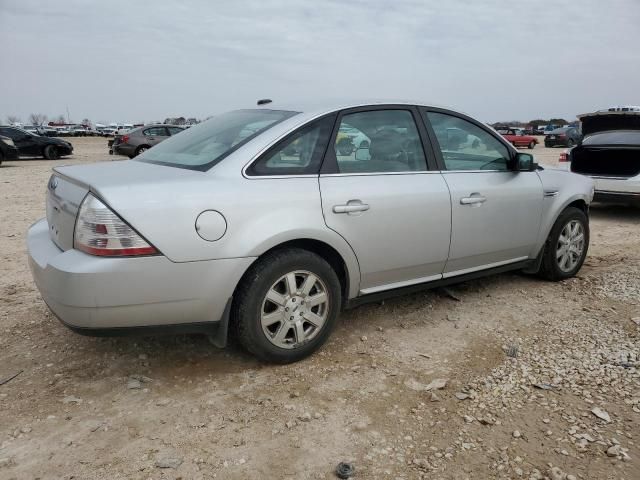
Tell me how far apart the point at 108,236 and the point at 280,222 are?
34.8 inches

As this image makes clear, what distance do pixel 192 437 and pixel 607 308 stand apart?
330cm

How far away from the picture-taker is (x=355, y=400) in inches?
109

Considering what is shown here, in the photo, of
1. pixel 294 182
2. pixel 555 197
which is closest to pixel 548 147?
pixel 555 197

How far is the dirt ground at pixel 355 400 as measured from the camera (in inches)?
90.4

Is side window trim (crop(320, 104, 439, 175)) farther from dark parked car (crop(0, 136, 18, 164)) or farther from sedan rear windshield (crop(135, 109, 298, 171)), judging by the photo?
dark parked car (crop(0, 136, 18, 164))

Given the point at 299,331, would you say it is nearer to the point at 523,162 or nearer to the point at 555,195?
the point at 523,162

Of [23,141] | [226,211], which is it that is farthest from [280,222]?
[23,141]

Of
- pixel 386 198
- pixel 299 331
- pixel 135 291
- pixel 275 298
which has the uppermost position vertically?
pixel 386 198

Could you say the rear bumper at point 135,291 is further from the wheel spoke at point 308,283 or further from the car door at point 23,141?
the car door at point 23,141

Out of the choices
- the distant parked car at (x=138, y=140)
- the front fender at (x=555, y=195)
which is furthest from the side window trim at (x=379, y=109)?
the distant parked car at (x=138, y=140)

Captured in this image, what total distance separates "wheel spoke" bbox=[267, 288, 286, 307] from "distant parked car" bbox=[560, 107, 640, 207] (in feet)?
21.9

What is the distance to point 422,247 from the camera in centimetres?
354

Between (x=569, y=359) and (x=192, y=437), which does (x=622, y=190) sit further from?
(x=192, y=437)

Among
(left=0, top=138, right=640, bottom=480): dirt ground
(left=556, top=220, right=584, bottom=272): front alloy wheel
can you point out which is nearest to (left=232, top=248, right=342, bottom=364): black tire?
(left=0, top=138, right=640, bottom=480): dirt ground
